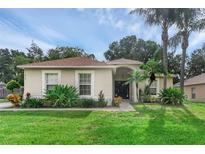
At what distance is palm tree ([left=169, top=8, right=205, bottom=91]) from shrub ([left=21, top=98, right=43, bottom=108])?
39.5 feet

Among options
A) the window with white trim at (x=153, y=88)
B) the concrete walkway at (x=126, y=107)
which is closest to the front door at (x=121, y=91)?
the window with white trim at (x=153, y=88)

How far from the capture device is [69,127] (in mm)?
9492

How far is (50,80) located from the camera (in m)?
17.1

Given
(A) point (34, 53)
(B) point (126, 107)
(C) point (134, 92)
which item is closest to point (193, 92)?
(C) point (134, 92)

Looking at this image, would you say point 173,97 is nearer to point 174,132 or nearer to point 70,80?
point 70,80

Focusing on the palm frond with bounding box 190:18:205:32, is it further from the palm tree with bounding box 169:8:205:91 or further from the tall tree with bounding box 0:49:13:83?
the tall tree with bounding box 0:49:13:83

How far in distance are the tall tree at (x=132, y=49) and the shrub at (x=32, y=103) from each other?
2360 cm

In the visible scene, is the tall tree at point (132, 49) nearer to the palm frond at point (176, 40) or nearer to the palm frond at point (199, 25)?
the palm frond at point (176, 40)

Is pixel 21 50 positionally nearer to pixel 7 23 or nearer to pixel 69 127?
pixel 7 23

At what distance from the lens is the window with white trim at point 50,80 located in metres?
17.0

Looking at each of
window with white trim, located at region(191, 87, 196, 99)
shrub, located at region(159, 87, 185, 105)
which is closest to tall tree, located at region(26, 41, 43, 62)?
shrub, located at region(159, 87, 185, 105)

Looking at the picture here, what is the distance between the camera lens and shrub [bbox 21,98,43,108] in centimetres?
1559
